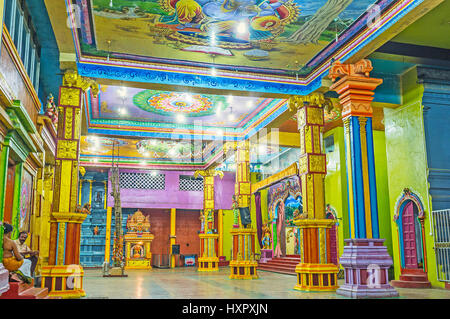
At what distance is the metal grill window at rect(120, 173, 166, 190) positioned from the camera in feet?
67.8

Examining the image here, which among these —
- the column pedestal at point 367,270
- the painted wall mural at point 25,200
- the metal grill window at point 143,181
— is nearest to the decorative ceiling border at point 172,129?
the painted wall mural at point 25,200

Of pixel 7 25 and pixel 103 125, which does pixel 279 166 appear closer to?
pixel 103 125

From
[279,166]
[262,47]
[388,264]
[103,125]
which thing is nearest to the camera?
[388,264]

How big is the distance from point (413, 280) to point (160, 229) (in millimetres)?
14037

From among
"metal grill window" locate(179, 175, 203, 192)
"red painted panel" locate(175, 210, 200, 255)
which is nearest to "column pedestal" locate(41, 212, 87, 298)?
"metal grill window" locate(179, 175, 203, 192)

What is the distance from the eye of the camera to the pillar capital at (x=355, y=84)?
27.6 ft

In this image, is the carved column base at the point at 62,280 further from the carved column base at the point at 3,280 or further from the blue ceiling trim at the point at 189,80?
the blue ceiling trim at the point at 189,80

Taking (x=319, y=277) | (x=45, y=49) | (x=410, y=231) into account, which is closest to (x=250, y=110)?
(x=410, y=231)

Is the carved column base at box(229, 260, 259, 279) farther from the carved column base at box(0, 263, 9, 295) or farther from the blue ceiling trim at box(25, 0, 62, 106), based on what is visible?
the carved column base at box(0, 263, 9, 295)

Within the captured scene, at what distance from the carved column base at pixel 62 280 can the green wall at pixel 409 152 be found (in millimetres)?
7223

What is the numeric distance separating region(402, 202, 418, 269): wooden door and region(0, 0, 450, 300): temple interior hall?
0.04 metres
